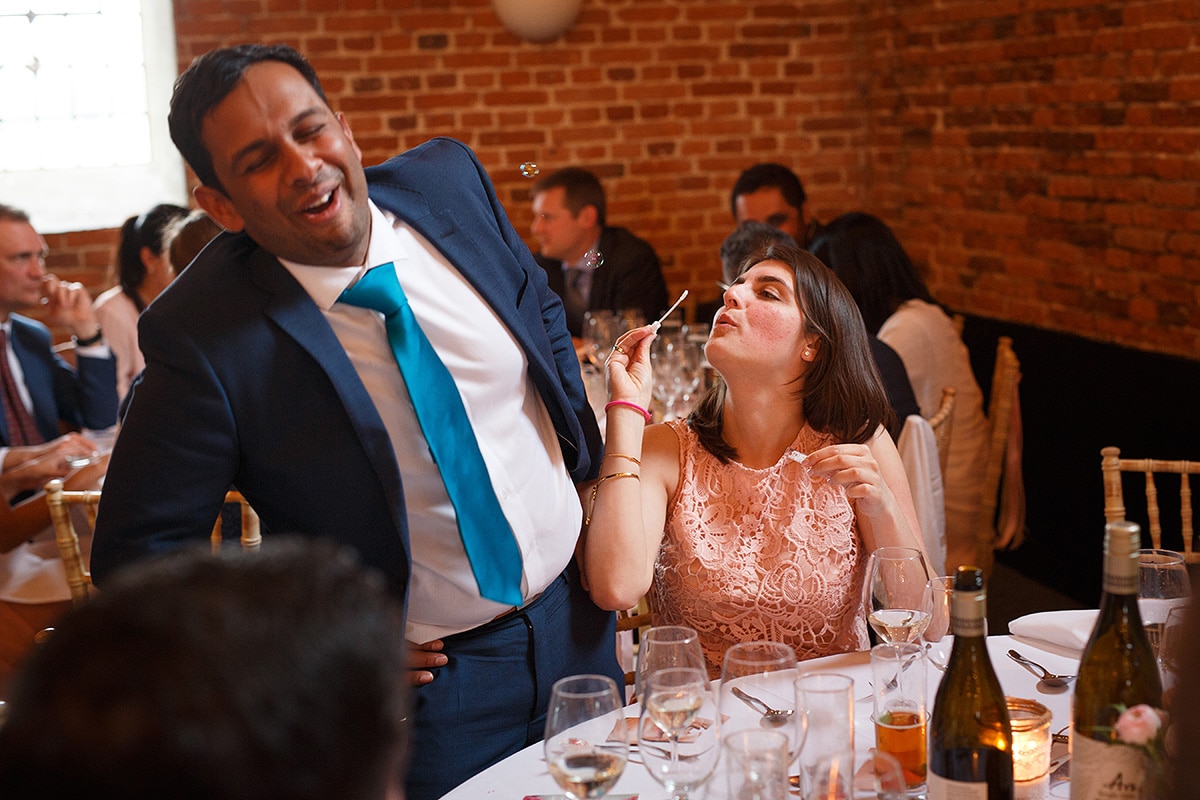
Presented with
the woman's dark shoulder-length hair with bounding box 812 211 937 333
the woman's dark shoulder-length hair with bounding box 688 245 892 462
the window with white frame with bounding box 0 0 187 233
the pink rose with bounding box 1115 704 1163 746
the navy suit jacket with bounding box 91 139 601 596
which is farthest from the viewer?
the window with white frame with bounding box 0 0 187 233

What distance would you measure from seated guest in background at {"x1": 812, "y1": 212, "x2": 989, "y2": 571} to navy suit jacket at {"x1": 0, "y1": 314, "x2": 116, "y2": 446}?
2322 mm

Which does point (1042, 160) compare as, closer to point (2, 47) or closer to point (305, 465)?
point (305, 465)

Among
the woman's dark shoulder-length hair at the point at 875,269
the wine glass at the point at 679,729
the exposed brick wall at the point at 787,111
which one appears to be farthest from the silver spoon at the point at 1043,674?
the exposed brick wall at the point at 787,111

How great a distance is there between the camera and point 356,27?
5.00m

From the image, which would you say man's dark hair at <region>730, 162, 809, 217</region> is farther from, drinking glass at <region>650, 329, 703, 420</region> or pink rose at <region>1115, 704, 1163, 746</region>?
pink rose at <region>1115, 704, 1163, 746</region>

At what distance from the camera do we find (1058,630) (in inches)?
63.7

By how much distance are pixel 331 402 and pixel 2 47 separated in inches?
171

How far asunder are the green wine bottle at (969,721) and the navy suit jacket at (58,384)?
3134mm

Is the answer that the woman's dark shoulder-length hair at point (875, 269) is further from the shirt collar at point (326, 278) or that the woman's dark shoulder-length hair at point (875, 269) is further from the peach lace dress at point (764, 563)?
the shirt collar at point (326, 278)

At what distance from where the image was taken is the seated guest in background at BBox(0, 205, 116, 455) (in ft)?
11.5

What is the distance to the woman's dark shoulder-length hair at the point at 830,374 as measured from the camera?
2.05 meters

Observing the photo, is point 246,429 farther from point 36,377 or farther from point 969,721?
point 36,377

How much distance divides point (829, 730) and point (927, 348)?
2.30m

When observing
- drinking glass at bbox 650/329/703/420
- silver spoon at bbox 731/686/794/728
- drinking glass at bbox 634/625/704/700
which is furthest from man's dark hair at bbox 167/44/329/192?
drinking glass at bbox 650/329/703/420
